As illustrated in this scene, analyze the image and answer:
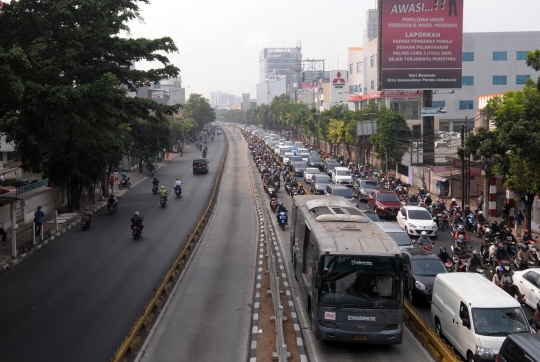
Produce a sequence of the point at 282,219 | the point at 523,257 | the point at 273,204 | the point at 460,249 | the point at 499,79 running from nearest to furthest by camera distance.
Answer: the point at 523,257
the point at 460,249
the point at 282,219
the point at 273,204
the point at 499,79

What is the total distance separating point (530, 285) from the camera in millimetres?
16453

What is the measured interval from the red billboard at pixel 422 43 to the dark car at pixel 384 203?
54.6ft

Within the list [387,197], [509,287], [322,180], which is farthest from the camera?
[322,180]

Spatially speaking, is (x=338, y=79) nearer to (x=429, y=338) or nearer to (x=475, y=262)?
(x=475, y=262)

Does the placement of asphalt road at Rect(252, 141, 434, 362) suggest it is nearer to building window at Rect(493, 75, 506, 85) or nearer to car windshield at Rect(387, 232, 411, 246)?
car windshield at Rect(387, 232, 411, 246)

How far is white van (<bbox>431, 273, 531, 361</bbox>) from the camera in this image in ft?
38.0

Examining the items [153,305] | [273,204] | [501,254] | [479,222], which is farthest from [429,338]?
[273,204]

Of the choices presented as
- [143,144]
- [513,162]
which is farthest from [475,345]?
[143,144]

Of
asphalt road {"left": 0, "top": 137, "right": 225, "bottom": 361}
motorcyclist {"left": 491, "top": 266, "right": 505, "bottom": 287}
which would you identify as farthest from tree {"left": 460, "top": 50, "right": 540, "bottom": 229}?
asphalt road {"left": 0, "top": 137, "right": 225, "bottom": 361}

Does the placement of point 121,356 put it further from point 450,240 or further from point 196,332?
point 450,240

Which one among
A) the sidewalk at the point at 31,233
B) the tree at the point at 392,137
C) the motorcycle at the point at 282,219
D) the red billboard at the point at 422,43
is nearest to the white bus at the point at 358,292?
the sidewalk at the point at 31,233

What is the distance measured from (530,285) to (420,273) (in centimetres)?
290

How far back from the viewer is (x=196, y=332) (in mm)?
14164

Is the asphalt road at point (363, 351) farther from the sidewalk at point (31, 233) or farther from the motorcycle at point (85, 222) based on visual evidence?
the motorcycle at point (85, 222)
